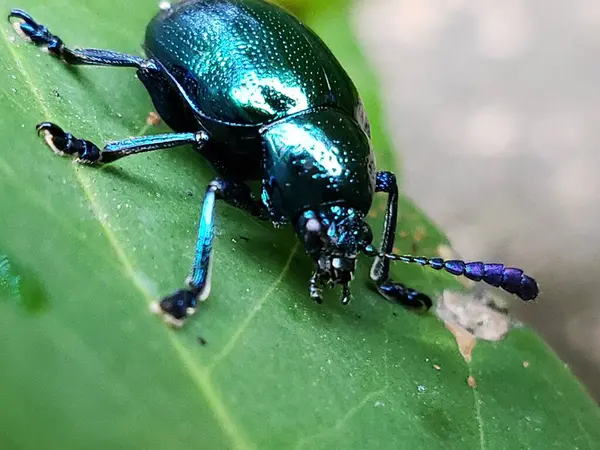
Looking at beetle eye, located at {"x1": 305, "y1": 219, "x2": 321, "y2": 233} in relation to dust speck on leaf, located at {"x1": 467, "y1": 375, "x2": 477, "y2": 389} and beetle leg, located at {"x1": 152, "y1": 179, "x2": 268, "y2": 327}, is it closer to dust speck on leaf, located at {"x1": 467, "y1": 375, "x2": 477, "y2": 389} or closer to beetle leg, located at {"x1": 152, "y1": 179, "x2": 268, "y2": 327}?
beetle leg, located at {"x1": 152, "y1": 179, "x2": 268, "y2": 327}

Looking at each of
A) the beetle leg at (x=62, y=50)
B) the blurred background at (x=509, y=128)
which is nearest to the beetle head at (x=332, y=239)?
the beetle leg at (x=62, y=50)

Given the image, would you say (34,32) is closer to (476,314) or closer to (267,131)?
(267,131)

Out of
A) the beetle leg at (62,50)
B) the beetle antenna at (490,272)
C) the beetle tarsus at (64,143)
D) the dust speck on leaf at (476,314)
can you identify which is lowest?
the dust speck on leaf at (476,314)

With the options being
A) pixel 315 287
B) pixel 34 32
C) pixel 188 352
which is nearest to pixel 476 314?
pixel 315 287

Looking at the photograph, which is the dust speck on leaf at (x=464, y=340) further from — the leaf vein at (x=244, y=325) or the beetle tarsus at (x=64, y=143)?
the beetle tarsus at (x=64, y=143)

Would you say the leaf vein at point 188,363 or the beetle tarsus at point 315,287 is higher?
the beetle tarsus at point 315,287

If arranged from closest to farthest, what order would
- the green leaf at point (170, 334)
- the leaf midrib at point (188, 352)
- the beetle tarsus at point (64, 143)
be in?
the green leaf at point (170, 334), the leaf midrib at point (188, 352), the beetle tarsus at point (64, 143)

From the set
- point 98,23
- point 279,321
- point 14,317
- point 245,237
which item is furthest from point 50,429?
point 98,23

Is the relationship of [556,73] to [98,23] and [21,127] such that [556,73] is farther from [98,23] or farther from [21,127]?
[21,127]

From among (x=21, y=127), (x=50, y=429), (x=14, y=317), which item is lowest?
(x=50, y=429)
